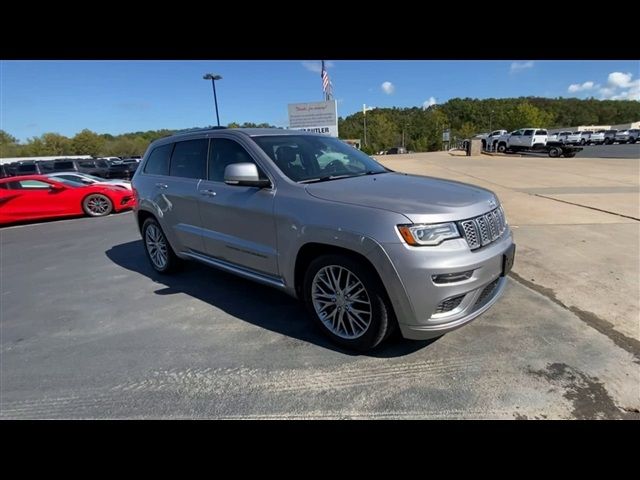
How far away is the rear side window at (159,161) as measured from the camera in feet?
14.8

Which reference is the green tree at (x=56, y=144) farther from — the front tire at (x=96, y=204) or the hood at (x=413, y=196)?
the hood at (x=413, y=196)

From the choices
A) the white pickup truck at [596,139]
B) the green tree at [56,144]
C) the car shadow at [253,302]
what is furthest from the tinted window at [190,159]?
the green tree at [56,144]

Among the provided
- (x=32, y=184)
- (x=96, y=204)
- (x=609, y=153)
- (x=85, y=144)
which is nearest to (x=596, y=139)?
(x=609, y=153)

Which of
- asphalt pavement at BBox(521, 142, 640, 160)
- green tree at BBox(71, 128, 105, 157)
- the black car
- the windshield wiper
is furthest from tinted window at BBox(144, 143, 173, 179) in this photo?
green tree at BBox(71, 128, 105, 157)

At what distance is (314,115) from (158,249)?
53.4 ft

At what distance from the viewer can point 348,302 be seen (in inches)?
109

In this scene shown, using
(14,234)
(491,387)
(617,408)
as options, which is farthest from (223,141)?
(14,234)

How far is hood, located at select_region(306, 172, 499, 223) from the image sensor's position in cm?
242

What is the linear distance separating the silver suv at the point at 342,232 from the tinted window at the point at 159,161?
439mm

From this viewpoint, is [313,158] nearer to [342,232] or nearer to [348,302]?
[342,232]

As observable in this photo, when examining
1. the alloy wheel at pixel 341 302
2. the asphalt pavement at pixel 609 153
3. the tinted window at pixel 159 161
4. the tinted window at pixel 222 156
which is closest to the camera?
the alloy wheel at pixel 341 302

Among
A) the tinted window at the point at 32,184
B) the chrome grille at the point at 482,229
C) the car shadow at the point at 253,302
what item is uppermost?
the tinted window at the point at 32,184

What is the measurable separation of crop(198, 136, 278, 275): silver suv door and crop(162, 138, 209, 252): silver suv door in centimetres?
15
